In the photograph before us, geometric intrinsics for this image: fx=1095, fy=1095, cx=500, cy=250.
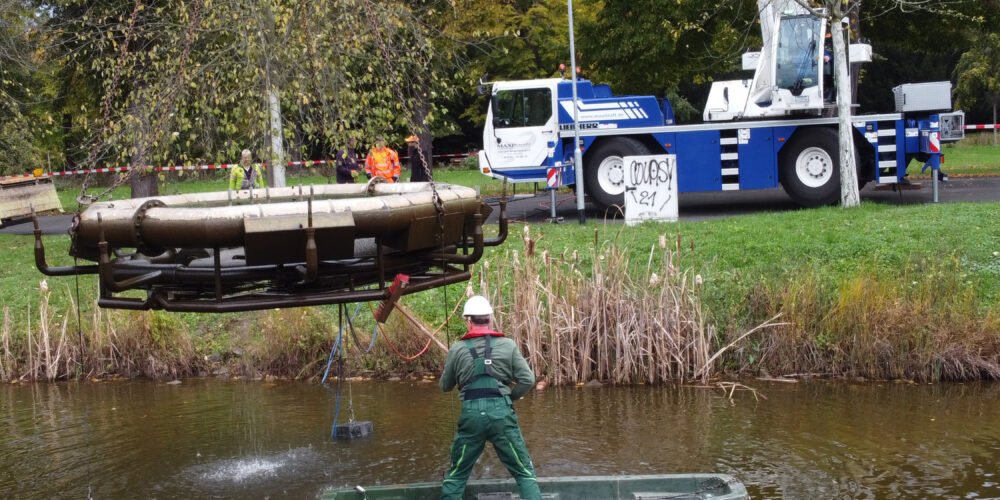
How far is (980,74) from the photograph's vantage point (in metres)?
39.2

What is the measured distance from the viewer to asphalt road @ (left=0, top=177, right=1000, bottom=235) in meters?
20.8

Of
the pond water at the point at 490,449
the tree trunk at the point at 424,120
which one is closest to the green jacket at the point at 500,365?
the tree trunk at the point at 424,120

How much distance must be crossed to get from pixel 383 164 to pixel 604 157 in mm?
5285

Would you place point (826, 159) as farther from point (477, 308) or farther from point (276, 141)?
point (477, 308)

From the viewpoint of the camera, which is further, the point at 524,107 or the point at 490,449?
the point at 524,107

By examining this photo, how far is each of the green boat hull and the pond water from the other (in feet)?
3.70

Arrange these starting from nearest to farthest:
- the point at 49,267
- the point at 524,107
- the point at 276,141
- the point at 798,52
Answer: the point at 49,267 < the point at 276,141 < the point at 798,52 < the point at 524,107

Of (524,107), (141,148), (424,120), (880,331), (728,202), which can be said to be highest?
(524,107)

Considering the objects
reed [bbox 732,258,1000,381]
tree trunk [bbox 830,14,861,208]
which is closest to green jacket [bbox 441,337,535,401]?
reed [bbox 732,258,1000,381]

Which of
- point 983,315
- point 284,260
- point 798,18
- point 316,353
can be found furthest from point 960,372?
point 798,18

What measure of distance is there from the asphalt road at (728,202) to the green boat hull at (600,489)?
486 inches

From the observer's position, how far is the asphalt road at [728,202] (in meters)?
20.8

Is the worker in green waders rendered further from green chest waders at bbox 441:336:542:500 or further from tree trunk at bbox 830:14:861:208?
tree trunk at bbox 830:14:861:208

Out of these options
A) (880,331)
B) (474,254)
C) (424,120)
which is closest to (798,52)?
(424,120)
